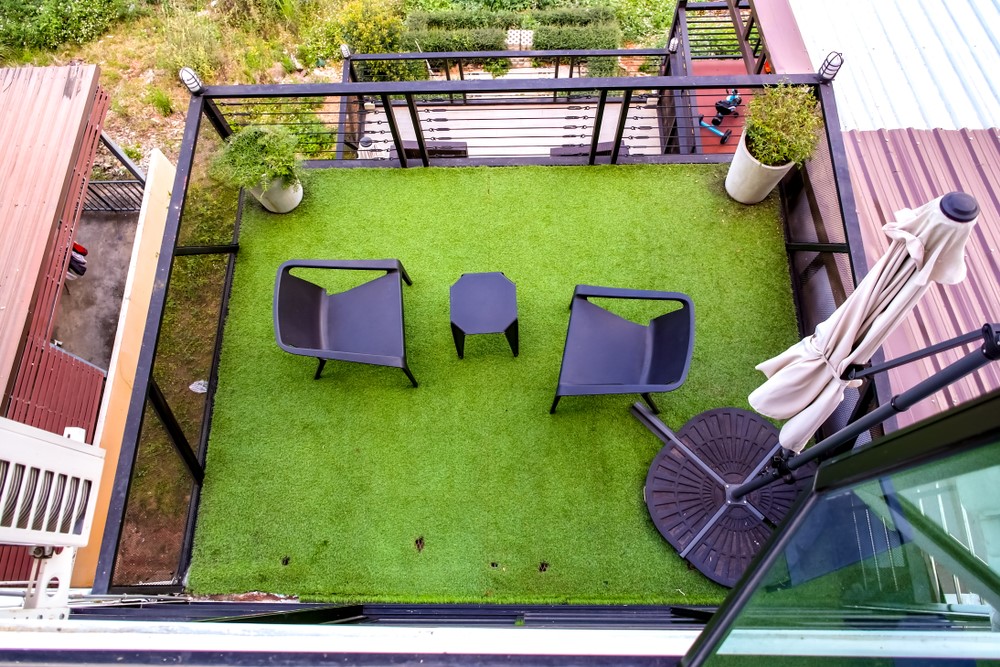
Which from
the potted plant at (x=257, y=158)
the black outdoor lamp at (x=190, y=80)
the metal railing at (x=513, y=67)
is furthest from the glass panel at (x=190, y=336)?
the metal railing at (x=513, y=67)

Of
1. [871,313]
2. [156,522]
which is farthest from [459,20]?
[871,313]

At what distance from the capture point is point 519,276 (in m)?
4.14

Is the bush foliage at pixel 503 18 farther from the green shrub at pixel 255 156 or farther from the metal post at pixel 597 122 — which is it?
the green shrub at pixel 255 156

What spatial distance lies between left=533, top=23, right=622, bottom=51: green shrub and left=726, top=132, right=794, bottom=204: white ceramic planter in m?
7.86

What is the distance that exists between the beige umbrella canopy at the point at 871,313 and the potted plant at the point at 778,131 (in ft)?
4.64

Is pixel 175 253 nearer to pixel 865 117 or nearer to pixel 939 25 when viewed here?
pixel 865 117

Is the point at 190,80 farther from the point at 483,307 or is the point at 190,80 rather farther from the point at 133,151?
the point at 133,151

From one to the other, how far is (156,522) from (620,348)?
3090 millimetres

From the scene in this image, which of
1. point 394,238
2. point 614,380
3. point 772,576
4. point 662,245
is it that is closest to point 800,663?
point 772,576

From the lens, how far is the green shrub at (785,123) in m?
3.66

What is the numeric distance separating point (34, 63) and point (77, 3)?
1.90m

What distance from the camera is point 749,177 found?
4051mm

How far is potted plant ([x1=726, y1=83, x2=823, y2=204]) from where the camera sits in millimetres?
3662

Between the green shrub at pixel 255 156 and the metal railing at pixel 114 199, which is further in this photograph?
the metal railing at pixel 114 199
